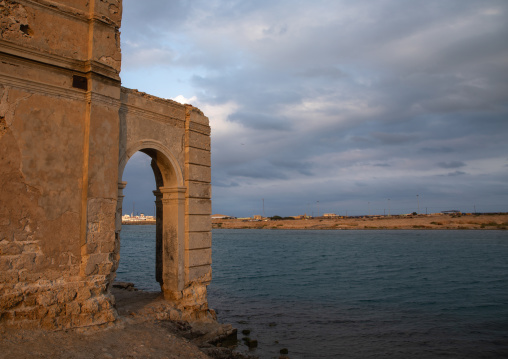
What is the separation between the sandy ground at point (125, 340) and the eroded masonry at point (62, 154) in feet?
0.86

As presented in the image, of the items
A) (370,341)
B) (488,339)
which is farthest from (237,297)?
(488,339)

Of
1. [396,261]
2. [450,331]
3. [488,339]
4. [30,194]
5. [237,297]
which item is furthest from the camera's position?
[396,261]

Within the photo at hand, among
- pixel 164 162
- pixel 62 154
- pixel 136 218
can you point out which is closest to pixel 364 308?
pixel 164 162

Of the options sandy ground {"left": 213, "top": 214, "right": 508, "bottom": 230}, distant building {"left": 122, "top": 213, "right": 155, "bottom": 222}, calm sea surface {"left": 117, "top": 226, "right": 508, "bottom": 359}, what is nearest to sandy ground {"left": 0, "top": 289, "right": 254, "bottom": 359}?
calm sea surface {"left": 117, "top": 226, "right": 508, "bottom": 359}

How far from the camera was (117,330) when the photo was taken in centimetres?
633

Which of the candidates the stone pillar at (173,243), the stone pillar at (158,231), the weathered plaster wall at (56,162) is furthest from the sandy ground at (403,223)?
the weathered plaster wall at (56,162)

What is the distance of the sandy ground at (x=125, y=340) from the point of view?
16.7 ft

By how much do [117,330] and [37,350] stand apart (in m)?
1.48

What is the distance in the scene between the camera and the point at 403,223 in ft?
287

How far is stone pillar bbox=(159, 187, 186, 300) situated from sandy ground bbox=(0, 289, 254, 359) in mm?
442

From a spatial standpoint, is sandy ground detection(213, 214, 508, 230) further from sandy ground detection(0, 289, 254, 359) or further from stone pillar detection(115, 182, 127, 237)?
stone pillar detection(115, 182, 127, 237)

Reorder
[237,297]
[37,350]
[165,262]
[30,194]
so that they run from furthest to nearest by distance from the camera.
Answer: [237,297]
[165,262]
[30,194]
[37,350]

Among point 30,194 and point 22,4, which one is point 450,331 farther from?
point 22,4

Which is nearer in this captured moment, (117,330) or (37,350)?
(37,350)
